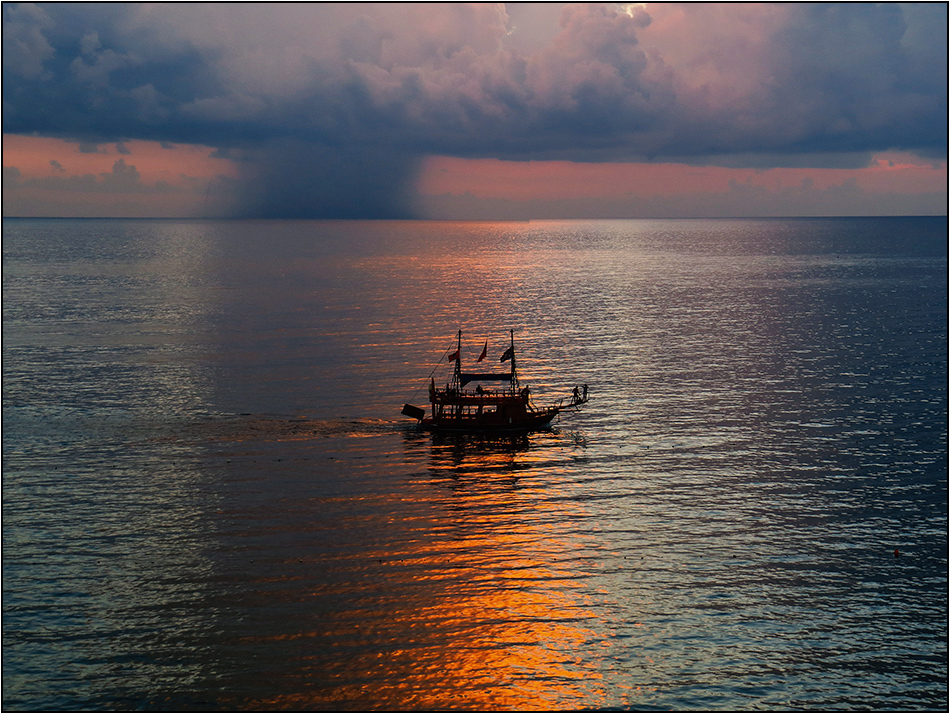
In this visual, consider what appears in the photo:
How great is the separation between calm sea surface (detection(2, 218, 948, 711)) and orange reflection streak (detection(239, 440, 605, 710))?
150 mm

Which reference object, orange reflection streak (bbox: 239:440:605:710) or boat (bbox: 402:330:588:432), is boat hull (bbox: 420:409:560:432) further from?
orange reflection streak (bbox: 239:440:605:710)

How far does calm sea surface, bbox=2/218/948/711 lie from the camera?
40062 millimetres

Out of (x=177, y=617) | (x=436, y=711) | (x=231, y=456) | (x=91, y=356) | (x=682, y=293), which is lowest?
(x=436, y=711)

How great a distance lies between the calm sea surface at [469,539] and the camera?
4006 cm

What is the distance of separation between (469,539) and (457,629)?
1097cm

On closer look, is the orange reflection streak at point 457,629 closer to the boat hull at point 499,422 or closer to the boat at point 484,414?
the boat at point 484,414

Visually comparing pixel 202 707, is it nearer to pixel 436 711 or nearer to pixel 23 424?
pixel 436 711

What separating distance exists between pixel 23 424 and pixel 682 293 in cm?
15366

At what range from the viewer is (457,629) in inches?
1727

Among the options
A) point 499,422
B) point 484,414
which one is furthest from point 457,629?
point 484,414

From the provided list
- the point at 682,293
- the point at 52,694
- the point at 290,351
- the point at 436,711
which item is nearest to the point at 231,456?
the point at 52,694

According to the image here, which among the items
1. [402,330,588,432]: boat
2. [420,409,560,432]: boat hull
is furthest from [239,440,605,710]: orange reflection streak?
[420,409,560,432]: boat hull

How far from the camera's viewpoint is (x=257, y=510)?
58.3 meters

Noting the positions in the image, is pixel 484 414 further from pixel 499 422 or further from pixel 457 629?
pixel 457 629
